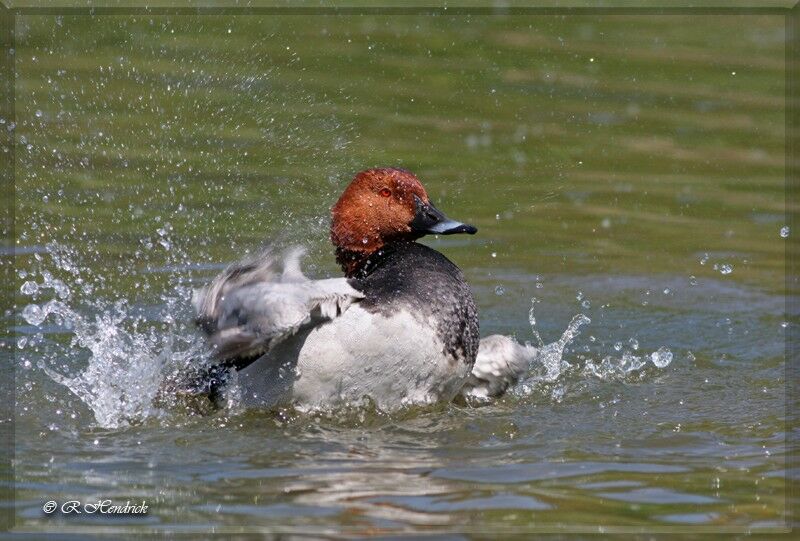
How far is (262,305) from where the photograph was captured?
488 centimetres

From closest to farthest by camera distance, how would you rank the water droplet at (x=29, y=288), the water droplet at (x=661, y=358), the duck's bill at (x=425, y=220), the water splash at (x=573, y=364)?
the duck's bill at (x=425, y=220) → the water splash at (x=573, y=364) → the water droplet at (x=661, y=358) → the water droplet at (x=29, y=288)

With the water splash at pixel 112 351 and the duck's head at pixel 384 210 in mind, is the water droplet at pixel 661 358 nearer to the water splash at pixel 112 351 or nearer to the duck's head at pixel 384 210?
the duck's head at pixel 384 210

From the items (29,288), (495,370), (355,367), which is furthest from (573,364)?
(29,288)

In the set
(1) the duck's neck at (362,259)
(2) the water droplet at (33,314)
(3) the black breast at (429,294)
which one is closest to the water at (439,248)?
(2) the water droplet at (33,314)

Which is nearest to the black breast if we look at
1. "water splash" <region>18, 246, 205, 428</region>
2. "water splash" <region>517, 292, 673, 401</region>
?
"water splash" <region>517, 292, 673, 401</region>

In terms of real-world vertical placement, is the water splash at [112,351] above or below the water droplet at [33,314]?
below

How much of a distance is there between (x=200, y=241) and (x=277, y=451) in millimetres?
3043

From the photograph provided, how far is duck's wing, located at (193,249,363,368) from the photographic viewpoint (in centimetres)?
485

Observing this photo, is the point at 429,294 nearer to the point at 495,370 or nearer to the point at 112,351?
the point at 495,370

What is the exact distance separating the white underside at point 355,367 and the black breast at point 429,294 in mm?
46

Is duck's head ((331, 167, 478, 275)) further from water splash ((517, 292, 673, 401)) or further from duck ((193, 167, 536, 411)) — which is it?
water splash ((517, 292, 673, 401))

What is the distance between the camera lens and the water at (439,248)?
4.55 meters

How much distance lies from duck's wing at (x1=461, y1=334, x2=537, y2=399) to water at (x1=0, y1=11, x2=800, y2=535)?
102 mm

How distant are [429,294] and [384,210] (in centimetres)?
59
